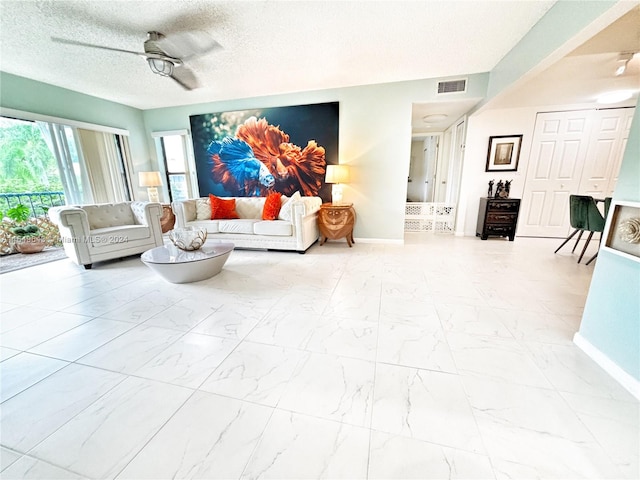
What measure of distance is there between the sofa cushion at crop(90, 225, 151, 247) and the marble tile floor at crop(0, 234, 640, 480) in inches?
33.1

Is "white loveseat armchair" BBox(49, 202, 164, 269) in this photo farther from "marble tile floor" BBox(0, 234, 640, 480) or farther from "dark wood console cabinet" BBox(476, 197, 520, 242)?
"dark wood console cabinet" BBox(476, 197, 520, 242)

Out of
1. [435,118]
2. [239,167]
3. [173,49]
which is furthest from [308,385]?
[435,118]

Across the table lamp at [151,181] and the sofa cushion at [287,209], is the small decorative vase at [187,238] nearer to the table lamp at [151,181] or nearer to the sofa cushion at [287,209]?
the sofa cushion at [287,209]

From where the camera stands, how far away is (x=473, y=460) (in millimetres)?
918

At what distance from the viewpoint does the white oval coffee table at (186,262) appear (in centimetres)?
239

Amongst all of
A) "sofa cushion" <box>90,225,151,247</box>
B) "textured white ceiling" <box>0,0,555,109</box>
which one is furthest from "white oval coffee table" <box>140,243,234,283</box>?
"textured white ceiling" <box>0,0,555,109</box>

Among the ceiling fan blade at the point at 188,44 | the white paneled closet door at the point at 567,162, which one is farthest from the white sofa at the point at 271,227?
the white paneled closet door at the point at 567,162

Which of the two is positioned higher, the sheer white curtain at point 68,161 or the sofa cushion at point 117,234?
A: the sheer white curtain at point 68,161

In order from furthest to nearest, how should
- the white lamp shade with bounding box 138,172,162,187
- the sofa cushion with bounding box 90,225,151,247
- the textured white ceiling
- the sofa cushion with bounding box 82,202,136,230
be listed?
the white lamp shade with bounding box 138,172,162,187
the sofa cushion with bounding box 82,202,136,230
the sofa cushion with bounding box 90,225,151,247
the textured white ceiling

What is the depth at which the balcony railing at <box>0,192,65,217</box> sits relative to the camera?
3.98m

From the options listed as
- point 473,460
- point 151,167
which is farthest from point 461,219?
point 151,167

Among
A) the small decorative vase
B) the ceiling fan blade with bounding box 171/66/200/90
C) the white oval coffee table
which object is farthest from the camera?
the small decorative vase

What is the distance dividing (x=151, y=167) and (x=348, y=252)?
15.0ft

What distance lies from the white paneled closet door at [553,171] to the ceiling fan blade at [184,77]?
5.37 m
